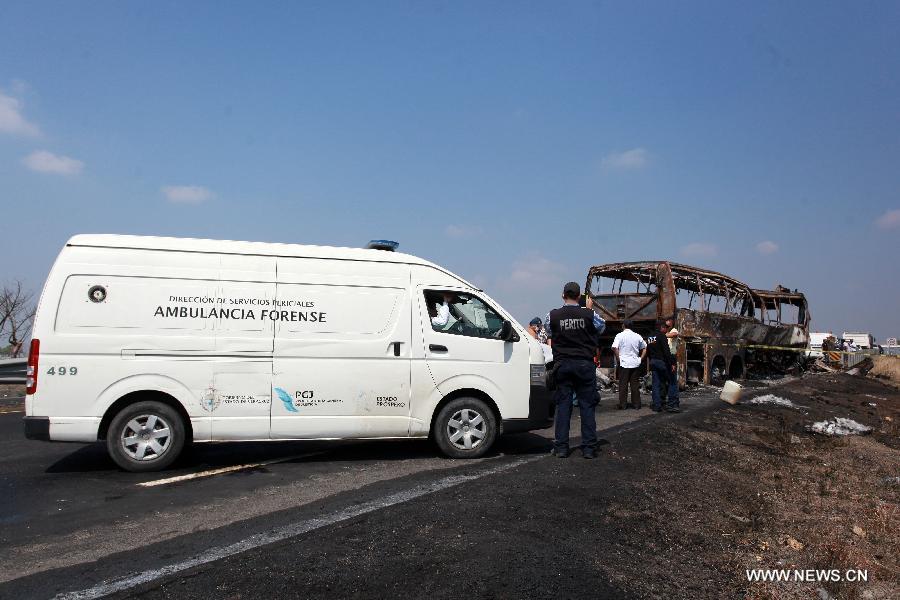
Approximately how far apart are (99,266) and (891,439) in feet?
38.5

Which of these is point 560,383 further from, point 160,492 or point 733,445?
point 160,492

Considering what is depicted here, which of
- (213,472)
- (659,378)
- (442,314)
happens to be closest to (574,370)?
(442,314)

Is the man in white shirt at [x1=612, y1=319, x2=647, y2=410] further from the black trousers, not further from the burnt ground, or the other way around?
the burnt ground

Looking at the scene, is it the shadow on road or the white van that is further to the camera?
the shadow on road

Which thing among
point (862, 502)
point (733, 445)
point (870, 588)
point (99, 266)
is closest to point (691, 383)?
point (733, 445)

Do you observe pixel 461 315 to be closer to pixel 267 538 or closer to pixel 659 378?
pixel 267 538

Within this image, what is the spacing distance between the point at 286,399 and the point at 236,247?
171 centimetres

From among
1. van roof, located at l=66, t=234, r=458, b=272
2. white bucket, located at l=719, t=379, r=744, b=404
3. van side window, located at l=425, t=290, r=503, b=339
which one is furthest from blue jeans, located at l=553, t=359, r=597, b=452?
white bucket, located at l=719, t=379, r=744, b=404

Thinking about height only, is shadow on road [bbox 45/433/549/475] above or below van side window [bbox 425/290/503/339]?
below

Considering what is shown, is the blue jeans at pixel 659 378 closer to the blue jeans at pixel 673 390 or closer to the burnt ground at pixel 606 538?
the blue jeans at pixel 673 390

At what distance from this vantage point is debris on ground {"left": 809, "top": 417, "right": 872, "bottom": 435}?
10211 millimetres

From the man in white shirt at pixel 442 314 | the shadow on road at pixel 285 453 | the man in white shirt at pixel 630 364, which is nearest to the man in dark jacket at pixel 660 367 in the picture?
the man in white shirt at pixel 630 364

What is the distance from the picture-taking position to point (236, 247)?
6605 mm

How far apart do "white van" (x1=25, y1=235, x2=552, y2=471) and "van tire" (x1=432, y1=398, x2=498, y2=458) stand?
0.05 ft
